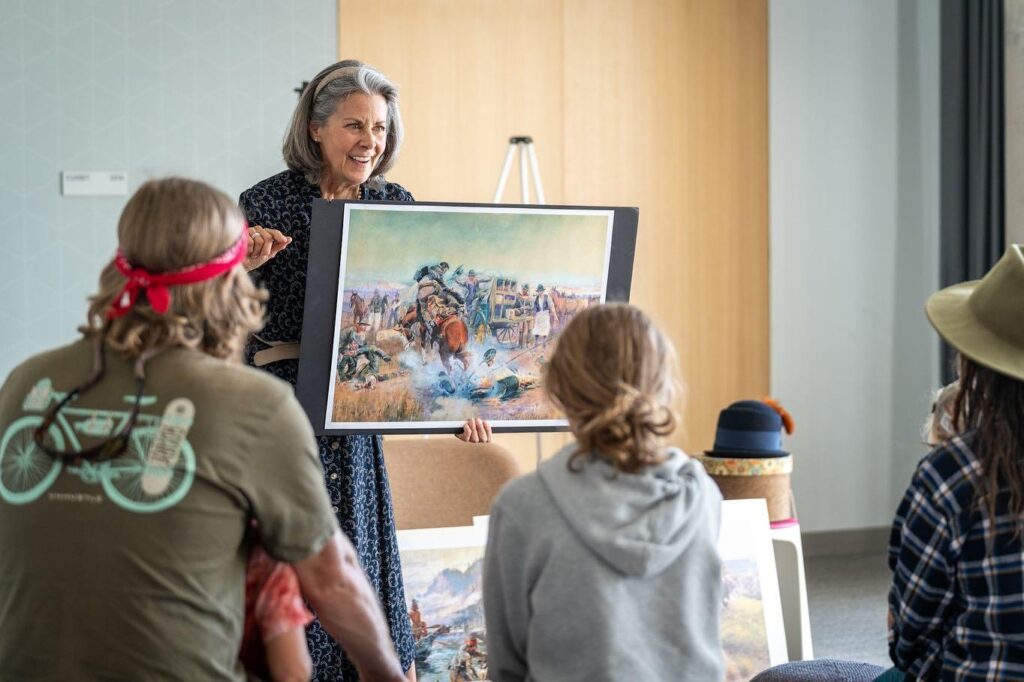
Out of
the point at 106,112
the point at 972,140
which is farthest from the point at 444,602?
the point at 972,140

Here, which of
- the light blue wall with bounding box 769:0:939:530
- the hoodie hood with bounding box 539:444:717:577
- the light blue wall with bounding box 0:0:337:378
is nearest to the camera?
the hoodie hood with bounding box 539:444:717:577

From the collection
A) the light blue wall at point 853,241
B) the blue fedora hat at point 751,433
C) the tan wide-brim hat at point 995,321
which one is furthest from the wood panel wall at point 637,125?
the tan wide-brim hat at point 995,321

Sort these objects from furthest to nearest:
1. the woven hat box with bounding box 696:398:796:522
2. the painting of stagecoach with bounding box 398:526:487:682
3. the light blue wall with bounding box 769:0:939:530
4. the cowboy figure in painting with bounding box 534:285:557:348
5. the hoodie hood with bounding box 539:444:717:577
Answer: the light blue wall with bounding box 769:0:939:530, the woven hat box with bounding box 696:398:796:522, the painting of stagecoach with bounding box 398:526:487:682, the cowboy figure in painting with bounding box 534:285:557:348, the hoodie hood with bounding box 539:444:717:577

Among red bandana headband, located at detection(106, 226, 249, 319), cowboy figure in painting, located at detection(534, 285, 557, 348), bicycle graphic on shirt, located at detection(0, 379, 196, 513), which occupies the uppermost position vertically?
red bandana headband, located at detection(106, 226, 249, 319)

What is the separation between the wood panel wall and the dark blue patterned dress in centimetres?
245

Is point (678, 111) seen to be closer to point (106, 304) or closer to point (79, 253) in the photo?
point (79, 253)

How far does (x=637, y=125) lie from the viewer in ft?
16.6

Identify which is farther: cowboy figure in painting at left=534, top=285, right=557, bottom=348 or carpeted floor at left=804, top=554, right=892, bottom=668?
carpeted floor at left=804, top=554, right=892, bottom=668

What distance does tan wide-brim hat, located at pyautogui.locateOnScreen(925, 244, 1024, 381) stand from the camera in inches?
62.4

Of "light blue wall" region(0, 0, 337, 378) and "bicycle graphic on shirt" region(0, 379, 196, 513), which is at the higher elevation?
"light blue wall" region(0, 0, 337, 378)

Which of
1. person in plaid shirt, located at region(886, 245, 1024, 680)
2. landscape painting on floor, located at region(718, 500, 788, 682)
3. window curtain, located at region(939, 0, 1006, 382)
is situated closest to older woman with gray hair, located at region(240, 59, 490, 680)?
landscape painting on floor, located at region(718, 500, 788, 682)

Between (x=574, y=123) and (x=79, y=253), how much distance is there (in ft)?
6.76

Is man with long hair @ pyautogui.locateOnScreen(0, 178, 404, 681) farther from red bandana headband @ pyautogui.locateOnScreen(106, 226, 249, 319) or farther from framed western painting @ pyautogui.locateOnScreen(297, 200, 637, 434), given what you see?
framed western painting @ pyautogui.locateOnScreen(297, 200, 637, 434)

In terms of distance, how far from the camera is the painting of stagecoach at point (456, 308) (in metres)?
2.33
